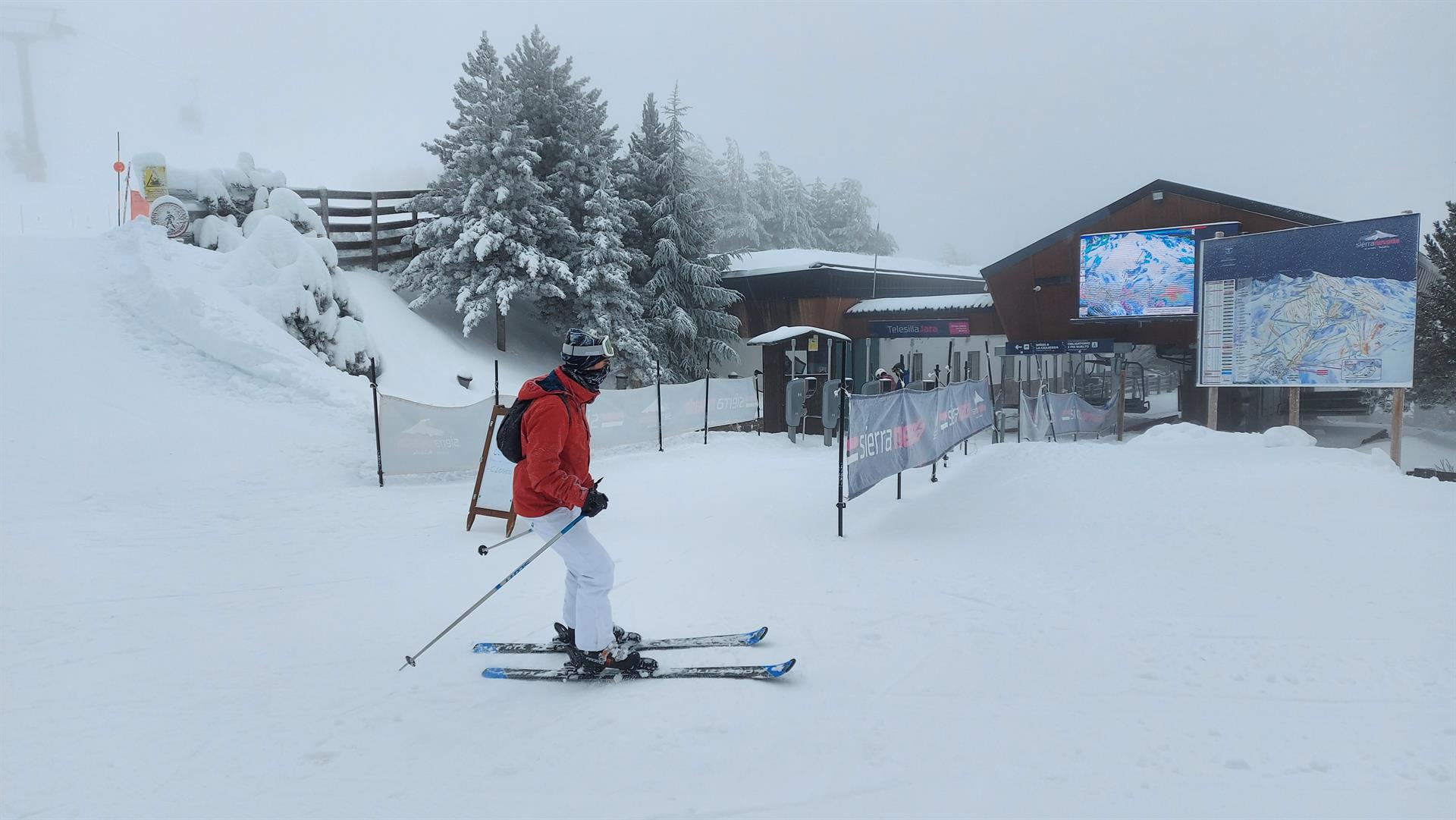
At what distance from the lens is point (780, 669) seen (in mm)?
4555

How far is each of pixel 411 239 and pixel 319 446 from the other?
1282 cm

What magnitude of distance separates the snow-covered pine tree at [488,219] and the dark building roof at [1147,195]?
1446cm

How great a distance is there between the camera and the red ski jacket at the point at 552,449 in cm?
450

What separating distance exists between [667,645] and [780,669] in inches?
35.8

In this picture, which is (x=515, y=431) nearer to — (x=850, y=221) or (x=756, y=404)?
(x=756, y=404)

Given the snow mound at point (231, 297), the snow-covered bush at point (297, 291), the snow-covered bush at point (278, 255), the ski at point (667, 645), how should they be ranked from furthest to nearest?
the snow-covered bush at point (278, 255), the snow-covered bush at point (297, 291), the snow mound at point (231, 297), the ski at point (667, 645)

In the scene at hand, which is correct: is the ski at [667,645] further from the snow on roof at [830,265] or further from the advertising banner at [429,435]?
the snow on roof at [830,265]

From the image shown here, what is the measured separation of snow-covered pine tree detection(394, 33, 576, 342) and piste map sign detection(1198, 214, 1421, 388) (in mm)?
15450

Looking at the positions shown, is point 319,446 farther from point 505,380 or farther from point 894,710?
point 894,710

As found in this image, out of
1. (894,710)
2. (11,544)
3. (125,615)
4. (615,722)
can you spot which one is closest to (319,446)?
(11,544)

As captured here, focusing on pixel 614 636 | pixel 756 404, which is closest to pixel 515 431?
pixel 614 636

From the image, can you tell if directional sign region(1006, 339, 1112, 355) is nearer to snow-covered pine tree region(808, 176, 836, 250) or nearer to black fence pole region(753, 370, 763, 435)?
black fence pole region(753, 370, 763, 435)

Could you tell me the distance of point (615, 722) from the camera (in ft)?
13.5

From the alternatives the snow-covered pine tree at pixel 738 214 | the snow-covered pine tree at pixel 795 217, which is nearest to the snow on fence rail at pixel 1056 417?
the snow-covered pine tree at pixel 738 214
